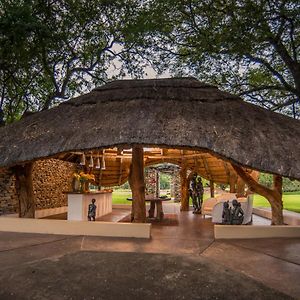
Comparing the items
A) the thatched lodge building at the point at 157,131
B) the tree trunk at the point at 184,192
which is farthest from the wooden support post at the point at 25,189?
the tree trunk at the point at 184,192

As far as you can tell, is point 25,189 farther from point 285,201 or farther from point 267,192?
point 285,201

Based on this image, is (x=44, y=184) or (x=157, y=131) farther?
(x=44, y=184)

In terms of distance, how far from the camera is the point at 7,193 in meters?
8.60

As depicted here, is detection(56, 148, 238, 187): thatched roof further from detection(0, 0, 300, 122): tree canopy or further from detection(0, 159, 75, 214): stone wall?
detection(0, 0, 300, 122): tree canopy

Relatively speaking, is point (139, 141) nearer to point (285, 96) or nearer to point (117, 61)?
point (117, 61)

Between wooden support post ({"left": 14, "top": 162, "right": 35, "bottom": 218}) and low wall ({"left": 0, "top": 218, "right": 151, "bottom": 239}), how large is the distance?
1.53 feet

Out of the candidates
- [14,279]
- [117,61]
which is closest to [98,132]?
[14,279]

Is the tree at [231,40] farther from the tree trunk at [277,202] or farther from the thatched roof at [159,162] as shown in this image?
the thatched roof at [159,162]

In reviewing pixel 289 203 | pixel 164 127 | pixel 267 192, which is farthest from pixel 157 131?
pixel 289 203

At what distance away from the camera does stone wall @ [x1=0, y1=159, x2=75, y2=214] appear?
28.0ft

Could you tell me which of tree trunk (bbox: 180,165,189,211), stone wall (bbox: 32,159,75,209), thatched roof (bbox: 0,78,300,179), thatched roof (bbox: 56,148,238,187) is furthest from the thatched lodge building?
tree trunk (bbox: 180,165,189,211)

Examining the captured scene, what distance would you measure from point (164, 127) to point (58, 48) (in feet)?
14.5

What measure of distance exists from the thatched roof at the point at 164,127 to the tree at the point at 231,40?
3.83 ft

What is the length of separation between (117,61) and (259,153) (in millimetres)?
6242
